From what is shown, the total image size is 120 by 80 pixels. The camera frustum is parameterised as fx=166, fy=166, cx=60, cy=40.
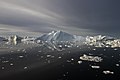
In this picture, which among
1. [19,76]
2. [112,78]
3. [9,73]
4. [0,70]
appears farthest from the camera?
[0,70]

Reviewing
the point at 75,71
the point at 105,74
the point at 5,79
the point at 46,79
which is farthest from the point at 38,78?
the point at 105,74

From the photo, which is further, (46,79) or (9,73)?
(9,73)

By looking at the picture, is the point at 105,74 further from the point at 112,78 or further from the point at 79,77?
the point at 79,77

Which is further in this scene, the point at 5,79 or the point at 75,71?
the point at 75,71

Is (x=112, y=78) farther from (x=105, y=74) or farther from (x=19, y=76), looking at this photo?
(x=19, y=76)

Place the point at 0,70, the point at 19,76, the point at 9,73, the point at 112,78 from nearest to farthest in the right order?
1. the point at 112,78
2. the point at 19,76
3. the point at 9,73
4. the point at 0,70

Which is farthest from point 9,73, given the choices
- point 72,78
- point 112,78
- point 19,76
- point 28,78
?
point 112,78

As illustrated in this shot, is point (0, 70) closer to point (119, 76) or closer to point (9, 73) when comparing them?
point (9, 73)

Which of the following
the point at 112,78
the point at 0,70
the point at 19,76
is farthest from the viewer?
the point at 0,70
